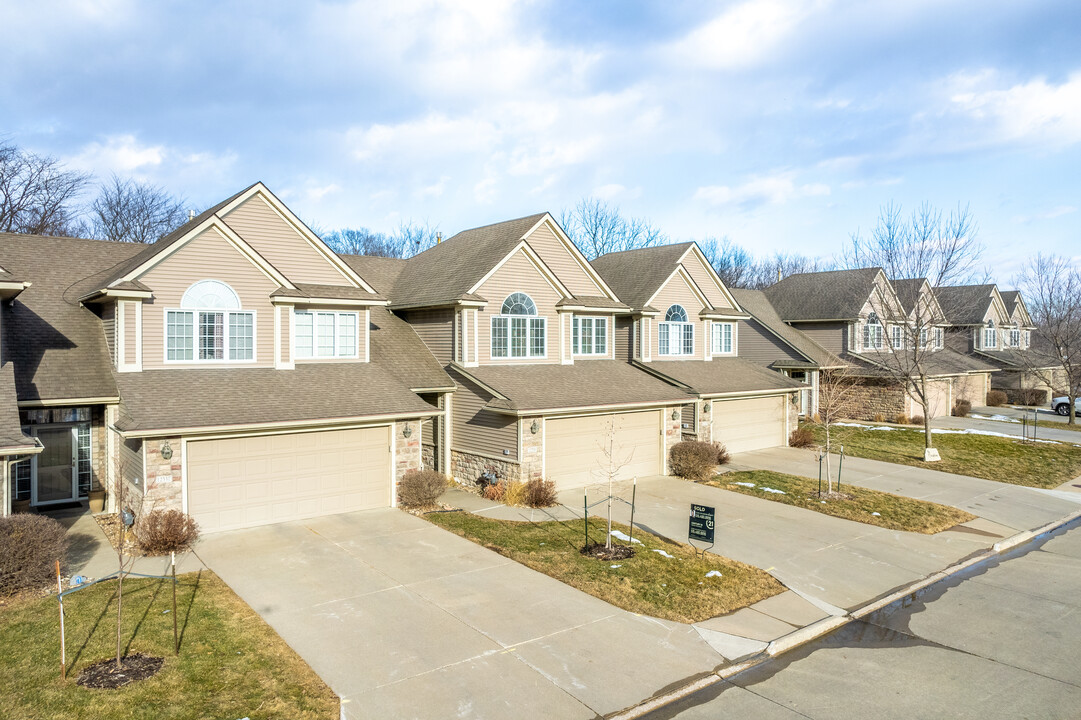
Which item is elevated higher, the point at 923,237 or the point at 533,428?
the point at 923,237

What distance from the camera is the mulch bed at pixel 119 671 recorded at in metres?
7.57

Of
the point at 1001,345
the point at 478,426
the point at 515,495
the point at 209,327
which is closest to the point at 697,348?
the point at 478,426

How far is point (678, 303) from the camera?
2572cm

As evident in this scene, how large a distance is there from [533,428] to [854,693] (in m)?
10.7

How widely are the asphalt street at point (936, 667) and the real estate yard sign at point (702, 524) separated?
2941mm

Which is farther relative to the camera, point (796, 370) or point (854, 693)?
point (796, 370)

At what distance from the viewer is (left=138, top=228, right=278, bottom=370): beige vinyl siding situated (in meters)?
14.8

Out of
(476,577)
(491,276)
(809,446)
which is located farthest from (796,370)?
(476,577)

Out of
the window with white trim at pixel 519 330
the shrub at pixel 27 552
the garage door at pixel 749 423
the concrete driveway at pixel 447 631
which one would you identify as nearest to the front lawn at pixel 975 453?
the garage door at pixel 749 423

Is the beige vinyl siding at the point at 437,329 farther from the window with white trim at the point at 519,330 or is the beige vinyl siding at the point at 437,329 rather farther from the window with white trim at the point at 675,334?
the window with white trim at the point at 675,334

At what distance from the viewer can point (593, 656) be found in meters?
8.64

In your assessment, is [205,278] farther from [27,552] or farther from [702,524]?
[702,524]

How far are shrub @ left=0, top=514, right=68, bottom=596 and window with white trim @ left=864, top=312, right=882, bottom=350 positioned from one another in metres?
34.6

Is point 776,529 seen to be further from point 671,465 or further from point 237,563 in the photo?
point 237,563
